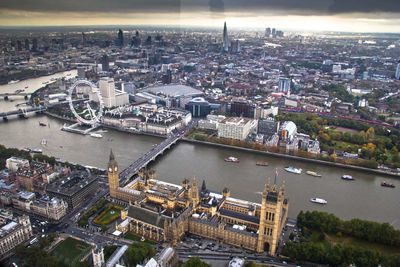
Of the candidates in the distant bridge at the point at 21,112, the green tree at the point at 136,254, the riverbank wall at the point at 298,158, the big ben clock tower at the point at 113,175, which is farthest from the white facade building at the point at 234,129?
the distant bridge at the point at 21,112

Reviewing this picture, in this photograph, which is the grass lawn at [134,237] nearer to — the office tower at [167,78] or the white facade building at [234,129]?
the white facade building at [234,129]

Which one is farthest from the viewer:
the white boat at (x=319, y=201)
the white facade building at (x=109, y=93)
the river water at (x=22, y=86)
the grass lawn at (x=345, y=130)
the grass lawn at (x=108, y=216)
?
the river water at (x=22, y=86)

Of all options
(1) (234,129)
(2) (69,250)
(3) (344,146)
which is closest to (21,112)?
(1) (234,129)

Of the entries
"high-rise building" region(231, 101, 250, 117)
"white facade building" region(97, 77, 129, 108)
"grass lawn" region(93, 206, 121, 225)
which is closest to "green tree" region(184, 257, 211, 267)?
"grass lawn" region(93, 206, 121, 225)

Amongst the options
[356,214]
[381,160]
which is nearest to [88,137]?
[356,214]

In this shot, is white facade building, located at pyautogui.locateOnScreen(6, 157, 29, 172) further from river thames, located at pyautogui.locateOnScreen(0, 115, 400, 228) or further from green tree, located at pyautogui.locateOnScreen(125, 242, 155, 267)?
green tree, located at pyautogui.locateOnScreen(125, 242, 155, 267)

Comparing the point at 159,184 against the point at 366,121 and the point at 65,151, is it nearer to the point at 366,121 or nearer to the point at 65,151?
the point at 65,151

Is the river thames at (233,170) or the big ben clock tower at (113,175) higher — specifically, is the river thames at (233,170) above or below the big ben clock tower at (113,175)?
below
